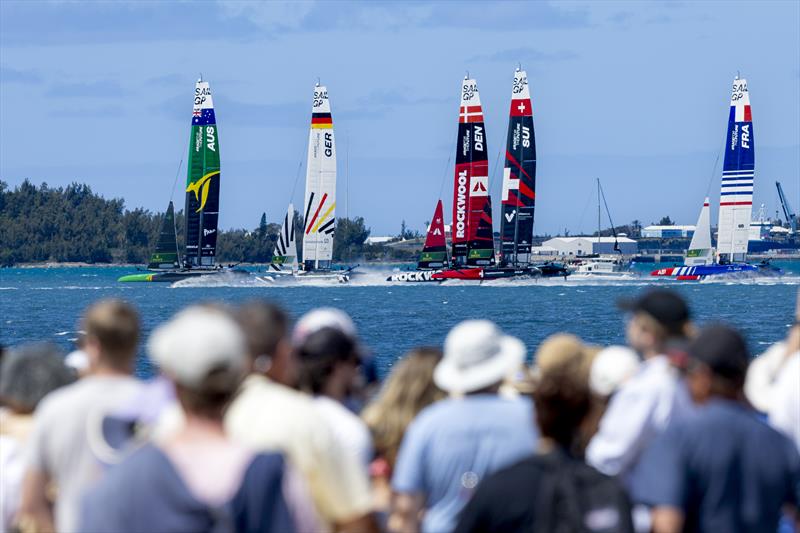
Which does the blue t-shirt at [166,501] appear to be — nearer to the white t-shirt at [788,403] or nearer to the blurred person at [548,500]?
the blurred person at [548,500]

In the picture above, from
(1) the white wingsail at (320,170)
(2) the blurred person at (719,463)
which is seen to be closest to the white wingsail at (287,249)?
(1) the white wingsail at (320,170)

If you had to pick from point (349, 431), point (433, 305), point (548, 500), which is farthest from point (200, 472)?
point (433, 305)

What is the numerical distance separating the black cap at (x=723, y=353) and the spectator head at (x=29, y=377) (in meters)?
2.55

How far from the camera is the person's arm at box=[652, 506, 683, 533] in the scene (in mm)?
5539

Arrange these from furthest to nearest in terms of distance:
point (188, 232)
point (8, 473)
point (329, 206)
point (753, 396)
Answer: point (188, 232) < point (329, 206) < point (753, 396) < point (8, 473)

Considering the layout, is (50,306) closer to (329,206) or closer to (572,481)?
(329,206)

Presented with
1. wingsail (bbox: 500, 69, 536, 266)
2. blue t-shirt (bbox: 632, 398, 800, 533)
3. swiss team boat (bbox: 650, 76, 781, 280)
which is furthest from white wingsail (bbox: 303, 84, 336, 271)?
blue t-shirt (bbox: 632, 398, 800, 533)

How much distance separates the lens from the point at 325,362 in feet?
20.7

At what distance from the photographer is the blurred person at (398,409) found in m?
6.55

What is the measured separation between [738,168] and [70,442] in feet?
274

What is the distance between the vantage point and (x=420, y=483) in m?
5.89

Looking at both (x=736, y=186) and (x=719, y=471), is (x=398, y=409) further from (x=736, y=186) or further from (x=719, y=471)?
(x=736, y=186)

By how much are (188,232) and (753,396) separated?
287ft

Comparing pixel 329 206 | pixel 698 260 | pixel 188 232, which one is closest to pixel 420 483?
pixel 329 206
